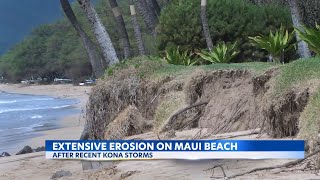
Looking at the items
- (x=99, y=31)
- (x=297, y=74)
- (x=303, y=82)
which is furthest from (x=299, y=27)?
(x=303, y=82)

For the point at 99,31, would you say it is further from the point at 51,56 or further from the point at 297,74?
the point at 51,56

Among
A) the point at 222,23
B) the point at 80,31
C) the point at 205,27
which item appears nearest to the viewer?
the point at 205,27

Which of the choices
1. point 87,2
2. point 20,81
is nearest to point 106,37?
point 87,2

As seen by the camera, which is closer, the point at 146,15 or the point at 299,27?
the point at 299,27

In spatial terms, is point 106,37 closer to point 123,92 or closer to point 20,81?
point 123,92

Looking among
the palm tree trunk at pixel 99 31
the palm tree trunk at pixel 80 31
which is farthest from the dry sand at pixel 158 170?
the palm tree trunk at pixel 80 31

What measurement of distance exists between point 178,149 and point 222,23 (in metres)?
13.4

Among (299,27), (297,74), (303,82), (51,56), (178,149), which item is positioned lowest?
(178,149)

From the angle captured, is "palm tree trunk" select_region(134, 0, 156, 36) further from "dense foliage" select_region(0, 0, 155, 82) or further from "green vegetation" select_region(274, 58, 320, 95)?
"dense foliage" select_region(0, 0, 155, 82)

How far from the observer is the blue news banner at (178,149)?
5.45m

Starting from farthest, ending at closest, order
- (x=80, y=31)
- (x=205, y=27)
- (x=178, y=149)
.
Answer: (x=80, y=31), (x=205, y=27), (x=178, y=149)

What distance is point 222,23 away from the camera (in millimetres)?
18703

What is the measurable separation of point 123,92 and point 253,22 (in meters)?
7.21

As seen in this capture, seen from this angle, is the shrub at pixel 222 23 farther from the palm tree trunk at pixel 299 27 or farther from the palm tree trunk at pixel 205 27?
the palm tree trunk at pixel 299 27
